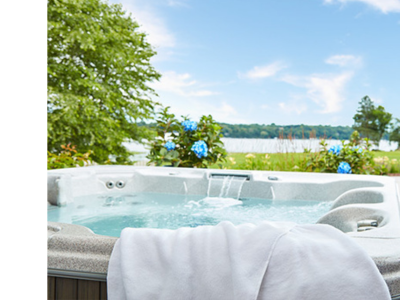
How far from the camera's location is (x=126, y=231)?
44.2 inches

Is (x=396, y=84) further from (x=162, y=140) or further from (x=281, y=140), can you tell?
(x=162, y=140)

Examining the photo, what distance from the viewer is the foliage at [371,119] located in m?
13.9

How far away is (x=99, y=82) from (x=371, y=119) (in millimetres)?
10055

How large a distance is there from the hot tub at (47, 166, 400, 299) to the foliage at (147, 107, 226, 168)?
96 centimetres

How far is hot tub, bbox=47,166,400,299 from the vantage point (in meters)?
1.11

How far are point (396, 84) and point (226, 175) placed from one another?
1007cm

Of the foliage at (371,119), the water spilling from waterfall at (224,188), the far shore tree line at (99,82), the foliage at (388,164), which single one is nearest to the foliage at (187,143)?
the water spilling from waterfall at (224,188)

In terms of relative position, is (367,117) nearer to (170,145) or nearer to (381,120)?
(381,120)

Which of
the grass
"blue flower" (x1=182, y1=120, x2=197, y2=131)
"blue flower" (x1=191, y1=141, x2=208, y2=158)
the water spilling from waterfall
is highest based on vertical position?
"blue flower" (x1=182, y1=120, x2=197, y2=131)

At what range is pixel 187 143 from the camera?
15.8 ft

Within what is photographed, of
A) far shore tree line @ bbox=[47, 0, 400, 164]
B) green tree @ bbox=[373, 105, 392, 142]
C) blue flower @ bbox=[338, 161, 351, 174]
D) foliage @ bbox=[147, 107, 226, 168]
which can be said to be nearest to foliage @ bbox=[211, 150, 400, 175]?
foliage @ bbox=[147, 107, 226, 168]

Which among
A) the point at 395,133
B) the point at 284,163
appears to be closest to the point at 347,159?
the point at 284,163

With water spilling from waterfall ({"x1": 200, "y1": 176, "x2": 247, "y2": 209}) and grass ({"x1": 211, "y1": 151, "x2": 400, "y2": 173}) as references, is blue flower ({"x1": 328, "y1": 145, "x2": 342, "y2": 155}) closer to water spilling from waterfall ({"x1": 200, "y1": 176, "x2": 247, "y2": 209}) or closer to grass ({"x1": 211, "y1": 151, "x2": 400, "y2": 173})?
grass ({"x1": 211, "y1": 151, "x2": 400, "y2": 173})
